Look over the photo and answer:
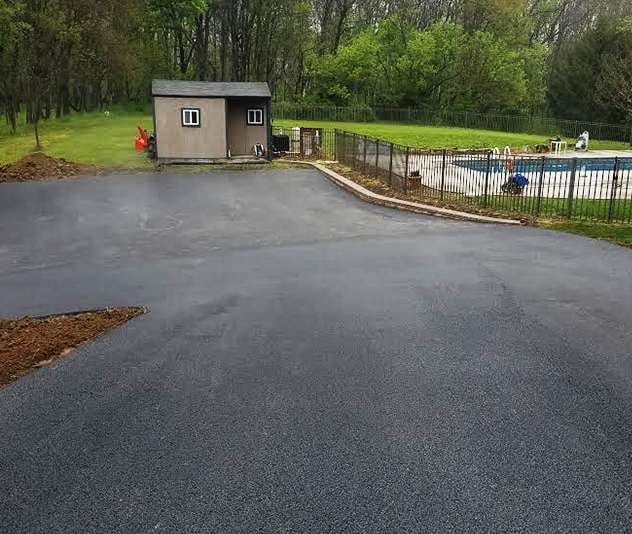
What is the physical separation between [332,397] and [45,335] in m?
3.99

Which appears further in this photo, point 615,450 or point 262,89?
point 262,89

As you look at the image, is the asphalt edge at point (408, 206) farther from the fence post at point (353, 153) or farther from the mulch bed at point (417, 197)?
the fence post at point (353, 153)

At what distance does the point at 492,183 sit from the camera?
21844 millimetres

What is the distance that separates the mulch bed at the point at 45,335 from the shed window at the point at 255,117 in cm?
2251

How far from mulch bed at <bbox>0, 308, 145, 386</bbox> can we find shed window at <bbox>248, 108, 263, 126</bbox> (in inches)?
886

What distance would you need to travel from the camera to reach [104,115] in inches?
2217

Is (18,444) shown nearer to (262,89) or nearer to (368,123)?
(262,89)

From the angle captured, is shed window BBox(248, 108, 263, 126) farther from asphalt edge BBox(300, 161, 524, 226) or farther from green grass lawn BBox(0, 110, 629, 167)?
asphalt edge BBox(300, 161, 524, 226)

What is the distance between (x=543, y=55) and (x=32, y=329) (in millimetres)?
66459

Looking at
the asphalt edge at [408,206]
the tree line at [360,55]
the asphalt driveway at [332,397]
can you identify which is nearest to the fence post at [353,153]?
the asphalt edge at [408,206]

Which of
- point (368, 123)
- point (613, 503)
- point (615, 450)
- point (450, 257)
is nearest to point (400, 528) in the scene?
point (613, 503)

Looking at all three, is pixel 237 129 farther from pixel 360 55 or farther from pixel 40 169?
pixel 360 55

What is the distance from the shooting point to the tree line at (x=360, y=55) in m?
51.3

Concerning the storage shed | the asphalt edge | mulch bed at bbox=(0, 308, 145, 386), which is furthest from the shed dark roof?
mulch bed at bbox=(0, 308, 145, 386)
